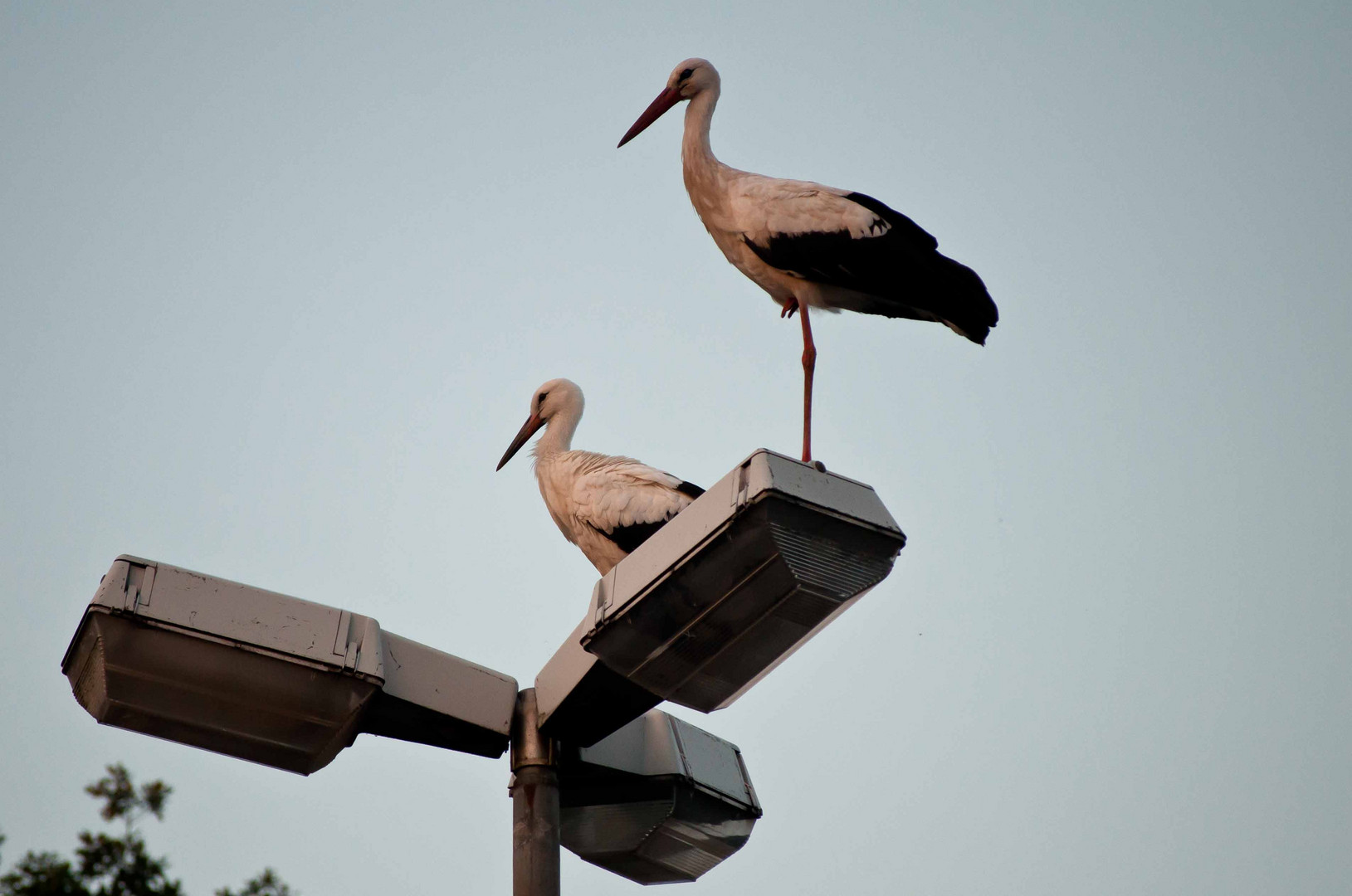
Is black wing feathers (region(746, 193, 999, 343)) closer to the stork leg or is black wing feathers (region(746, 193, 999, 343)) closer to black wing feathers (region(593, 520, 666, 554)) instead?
the stork leg

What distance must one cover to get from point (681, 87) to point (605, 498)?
2033mm

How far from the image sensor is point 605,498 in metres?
8.38

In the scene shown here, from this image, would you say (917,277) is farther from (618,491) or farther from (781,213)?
(618,491)

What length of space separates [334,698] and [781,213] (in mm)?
3661

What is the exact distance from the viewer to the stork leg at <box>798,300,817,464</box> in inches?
242

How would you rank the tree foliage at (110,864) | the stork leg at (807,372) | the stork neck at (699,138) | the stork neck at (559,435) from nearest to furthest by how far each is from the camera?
the tree foliage at (110,864), the stork leg at (807,372), the stork neck at (699,138), the stork neck at (559,435)

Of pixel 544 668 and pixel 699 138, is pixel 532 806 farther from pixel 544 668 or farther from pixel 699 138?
pixel 699 138

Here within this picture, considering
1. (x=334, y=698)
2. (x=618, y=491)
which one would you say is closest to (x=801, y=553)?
(x=334, y=698)

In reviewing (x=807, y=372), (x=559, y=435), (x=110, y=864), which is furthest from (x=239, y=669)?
(x=559, y=435)

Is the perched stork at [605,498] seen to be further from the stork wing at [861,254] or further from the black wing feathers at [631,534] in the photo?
the stork wing at [861,254]

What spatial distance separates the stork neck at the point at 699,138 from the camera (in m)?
7.89

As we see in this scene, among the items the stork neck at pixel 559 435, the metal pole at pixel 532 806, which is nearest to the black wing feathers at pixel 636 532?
the stork neck at pixel 559 435

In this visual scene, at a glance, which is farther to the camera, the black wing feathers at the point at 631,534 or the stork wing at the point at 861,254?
the black wing feathers at the point at 631,534

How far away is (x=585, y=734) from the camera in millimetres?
4711
